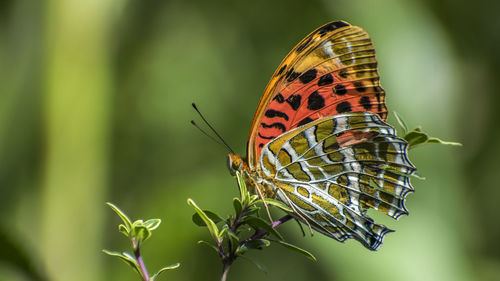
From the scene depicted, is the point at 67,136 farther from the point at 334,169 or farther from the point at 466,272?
the point at 466,272

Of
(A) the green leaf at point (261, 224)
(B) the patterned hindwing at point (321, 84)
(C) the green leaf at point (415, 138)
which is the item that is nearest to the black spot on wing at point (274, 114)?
(B) the patterned hindwing at point (321, 84)

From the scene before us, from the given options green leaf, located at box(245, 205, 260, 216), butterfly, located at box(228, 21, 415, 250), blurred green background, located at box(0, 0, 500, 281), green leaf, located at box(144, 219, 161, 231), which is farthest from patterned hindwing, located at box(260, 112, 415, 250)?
blurred green background, located at box(0, 0, 500, 281)

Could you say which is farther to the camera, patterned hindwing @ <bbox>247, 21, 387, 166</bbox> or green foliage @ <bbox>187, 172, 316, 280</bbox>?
patterned hindwing @ <bbox>247, 21, 387, 166</bbox>

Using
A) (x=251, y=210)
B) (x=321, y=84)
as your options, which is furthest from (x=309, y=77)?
(x=251, y=210)

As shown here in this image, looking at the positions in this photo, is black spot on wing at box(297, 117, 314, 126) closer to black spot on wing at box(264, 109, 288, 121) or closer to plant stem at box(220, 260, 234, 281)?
black spot on wing at box(264, 109, 288, 121)

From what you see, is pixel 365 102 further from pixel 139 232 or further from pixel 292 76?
pixel 139 232

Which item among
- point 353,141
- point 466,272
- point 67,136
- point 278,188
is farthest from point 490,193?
point 67,136

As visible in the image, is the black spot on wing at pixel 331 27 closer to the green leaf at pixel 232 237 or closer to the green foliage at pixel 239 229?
the green foliage at pixel 239 229
